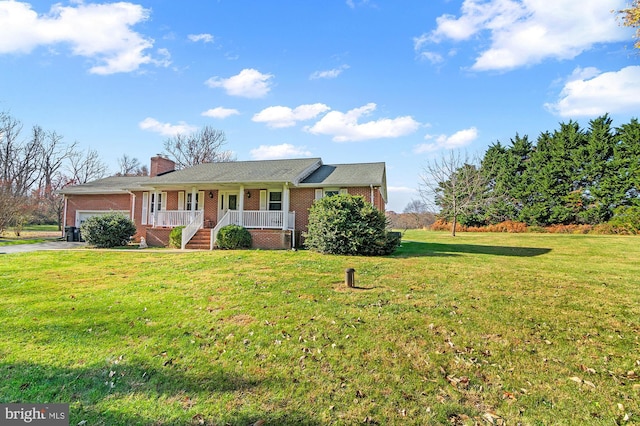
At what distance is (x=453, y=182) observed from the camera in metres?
26.8

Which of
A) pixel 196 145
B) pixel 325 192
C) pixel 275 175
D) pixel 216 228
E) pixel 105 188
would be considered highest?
pixel 196 145

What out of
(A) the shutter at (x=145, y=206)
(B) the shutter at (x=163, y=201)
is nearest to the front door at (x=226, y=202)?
(B) the shutter at (x=163, y=201)

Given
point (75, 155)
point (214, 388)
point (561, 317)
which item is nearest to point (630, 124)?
point (561, 317)

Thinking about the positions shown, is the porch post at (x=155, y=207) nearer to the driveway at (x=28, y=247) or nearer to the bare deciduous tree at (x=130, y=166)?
the driveway at (x=28, y=247)

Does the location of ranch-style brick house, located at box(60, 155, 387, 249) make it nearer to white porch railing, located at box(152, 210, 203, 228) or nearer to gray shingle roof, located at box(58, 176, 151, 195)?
white porch railing, located at box(152, 210, 203, 228)

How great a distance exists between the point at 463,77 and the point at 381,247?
905 centimetres


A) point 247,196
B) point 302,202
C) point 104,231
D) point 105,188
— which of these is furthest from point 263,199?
point 105,188

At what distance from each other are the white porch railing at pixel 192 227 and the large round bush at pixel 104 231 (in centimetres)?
375

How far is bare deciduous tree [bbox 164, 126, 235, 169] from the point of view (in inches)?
1649

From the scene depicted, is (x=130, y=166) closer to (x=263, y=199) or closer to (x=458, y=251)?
(x=263, y=199)

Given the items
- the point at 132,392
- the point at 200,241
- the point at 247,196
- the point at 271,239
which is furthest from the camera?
the point at 247,196

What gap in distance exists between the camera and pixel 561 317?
5.56 m

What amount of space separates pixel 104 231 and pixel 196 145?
2791 cm

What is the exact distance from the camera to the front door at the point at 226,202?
18891mm
